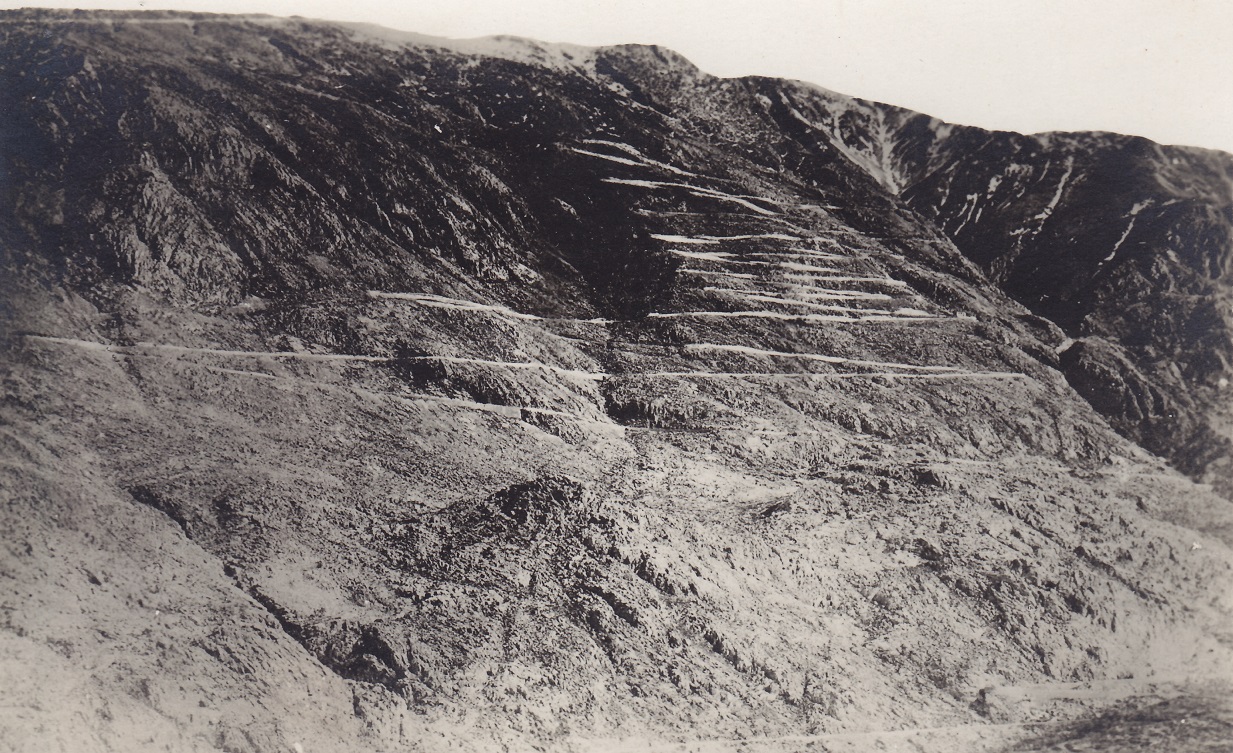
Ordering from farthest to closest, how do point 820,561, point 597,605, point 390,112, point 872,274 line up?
point 872,274, point 390,112, point 820,561, point 597,605

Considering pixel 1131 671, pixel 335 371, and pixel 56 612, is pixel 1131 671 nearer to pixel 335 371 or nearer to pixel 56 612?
pixel 335 371

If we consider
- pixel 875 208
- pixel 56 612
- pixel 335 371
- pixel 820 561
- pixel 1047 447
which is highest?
pixel 875 208

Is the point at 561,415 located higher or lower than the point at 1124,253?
lower

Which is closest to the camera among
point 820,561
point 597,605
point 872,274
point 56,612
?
point 56,612

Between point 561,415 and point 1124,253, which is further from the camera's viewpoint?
point 1124,253

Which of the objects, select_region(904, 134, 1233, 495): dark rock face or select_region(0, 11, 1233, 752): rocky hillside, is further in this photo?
select_region(904, 134, 1233, 495): dark rock face

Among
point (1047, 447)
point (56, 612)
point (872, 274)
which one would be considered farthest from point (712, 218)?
point (56, 612)

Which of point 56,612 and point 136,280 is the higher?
point 136,280

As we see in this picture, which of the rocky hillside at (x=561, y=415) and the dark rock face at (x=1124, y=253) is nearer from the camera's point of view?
the rocky hillside at (x=561, y=415)
